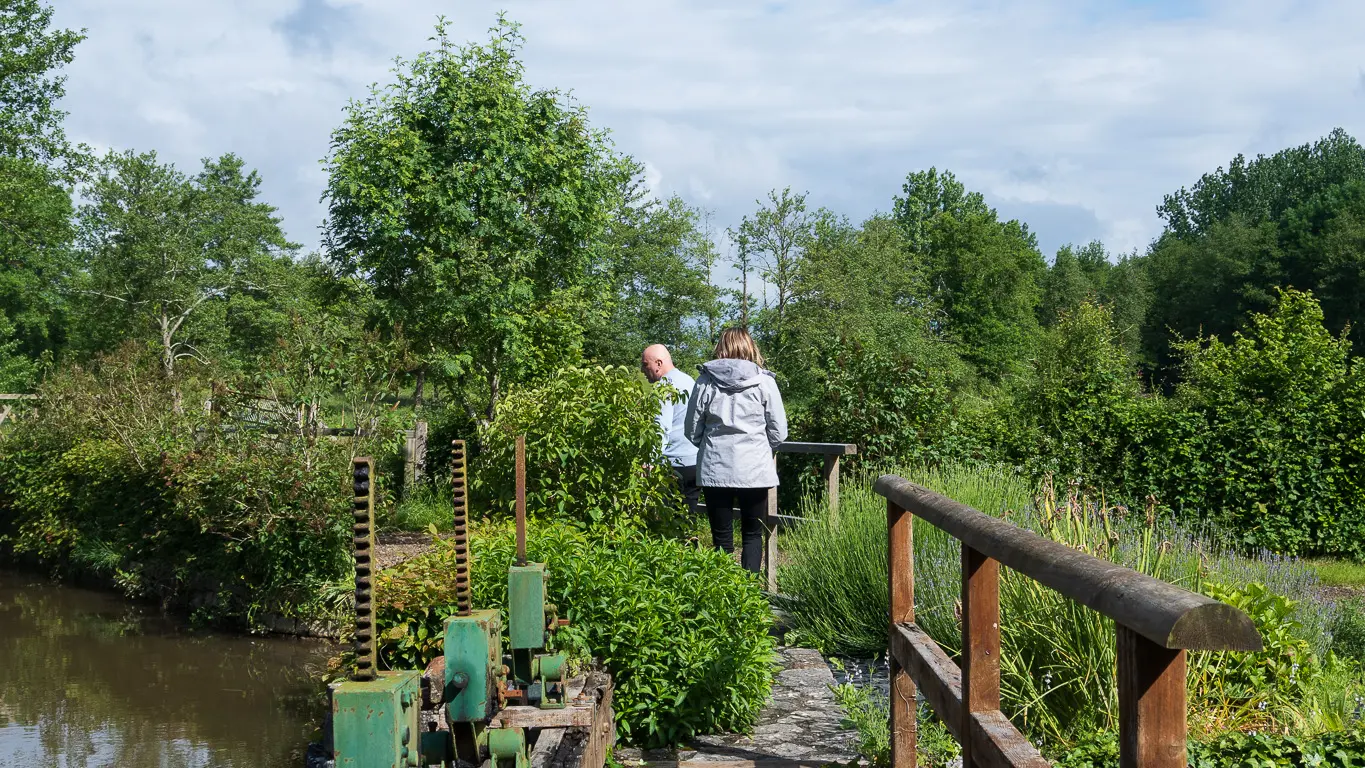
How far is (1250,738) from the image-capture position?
375 cm

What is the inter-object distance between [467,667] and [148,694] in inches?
346

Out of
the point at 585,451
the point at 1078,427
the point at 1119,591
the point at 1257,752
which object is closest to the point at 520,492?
the point at 1119,591

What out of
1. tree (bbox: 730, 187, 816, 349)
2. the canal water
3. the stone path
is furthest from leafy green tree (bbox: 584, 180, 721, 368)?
the stone path

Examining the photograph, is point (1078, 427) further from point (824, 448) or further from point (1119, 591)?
point (1119, 591)

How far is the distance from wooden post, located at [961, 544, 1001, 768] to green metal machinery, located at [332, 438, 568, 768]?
1088mm

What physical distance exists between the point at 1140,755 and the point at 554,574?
11.8 ft

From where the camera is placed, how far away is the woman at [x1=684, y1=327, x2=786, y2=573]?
7027 millimetres

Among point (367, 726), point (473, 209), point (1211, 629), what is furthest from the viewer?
point (473, 209)

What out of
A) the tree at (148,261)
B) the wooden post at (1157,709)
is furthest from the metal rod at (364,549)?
the tree at (148,261)

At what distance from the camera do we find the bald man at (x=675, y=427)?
794cm

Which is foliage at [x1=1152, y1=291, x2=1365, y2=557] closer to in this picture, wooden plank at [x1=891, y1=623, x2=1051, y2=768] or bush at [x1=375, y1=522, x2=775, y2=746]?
bush at [x1=375, y1=522, x2=775, y2=746]

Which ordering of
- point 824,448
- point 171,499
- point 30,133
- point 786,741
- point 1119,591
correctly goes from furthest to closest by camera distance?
point 30,133 < point 171,499 < point 824,448 < point 786,741 < point 1119,591

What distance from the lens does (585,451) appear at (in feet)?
23.6

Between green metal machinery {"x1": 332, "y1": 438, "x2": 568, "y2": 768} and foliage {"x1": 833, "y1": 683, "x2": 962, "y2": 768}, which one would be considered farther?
foliage {"x1": 833, "y1": 683, "x2": 962, "y2": 768}
